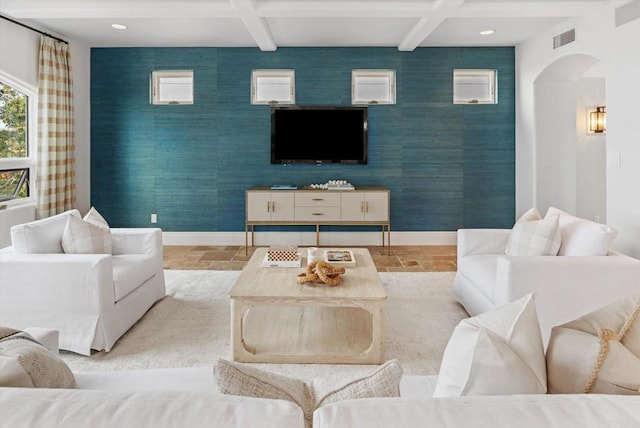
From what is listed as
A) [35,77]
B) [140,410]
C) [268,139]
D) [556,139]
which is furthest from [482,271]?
[35,77]

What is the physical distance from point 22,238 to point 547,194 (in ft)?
18.0

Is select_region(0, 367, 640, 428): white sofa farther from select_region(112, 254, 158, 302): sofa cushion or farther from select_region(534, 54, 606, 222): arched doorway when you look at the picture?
select_region(534, 54, 606, 222): arched doorway

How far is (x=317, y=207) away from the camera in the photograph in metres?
6.29

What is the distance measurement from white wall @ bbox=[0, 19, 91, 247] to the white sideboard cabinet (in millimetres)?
2197

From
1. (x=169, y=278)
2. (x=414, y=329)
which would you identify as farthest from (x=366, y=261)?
(x=169, y=278)

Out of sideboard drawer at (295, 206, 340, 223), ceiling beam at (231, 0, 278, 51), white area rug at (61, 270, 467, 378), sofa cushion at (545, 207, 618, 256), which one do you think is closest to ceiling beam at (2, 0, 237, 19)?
ceiling beam at (231, 0, 278, 51)

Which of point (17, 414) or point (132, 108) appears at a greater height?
point (132, 108)

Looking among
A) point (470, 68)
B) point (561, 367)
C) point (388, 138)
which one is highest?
point (470, 68)

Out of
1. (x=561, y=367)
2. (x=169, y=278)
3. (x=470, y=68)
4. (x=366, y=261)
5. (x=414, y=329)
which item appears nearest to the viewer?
(x=561, y=367)

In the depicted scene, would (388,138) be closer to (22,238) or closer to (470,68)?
(470,68)

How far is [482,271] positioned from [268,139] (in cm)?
385

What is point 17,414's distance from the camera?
2.88 ft

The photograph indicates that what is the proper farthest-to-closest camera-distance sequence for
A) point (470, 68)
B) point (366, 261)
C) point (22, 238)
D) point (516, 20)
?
1. point (470, 68)
2. point (516, 20)
3. point (366, 261)
4. point (22, 238)

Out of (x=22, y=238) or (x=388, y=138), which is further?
(x=388, y=138)
